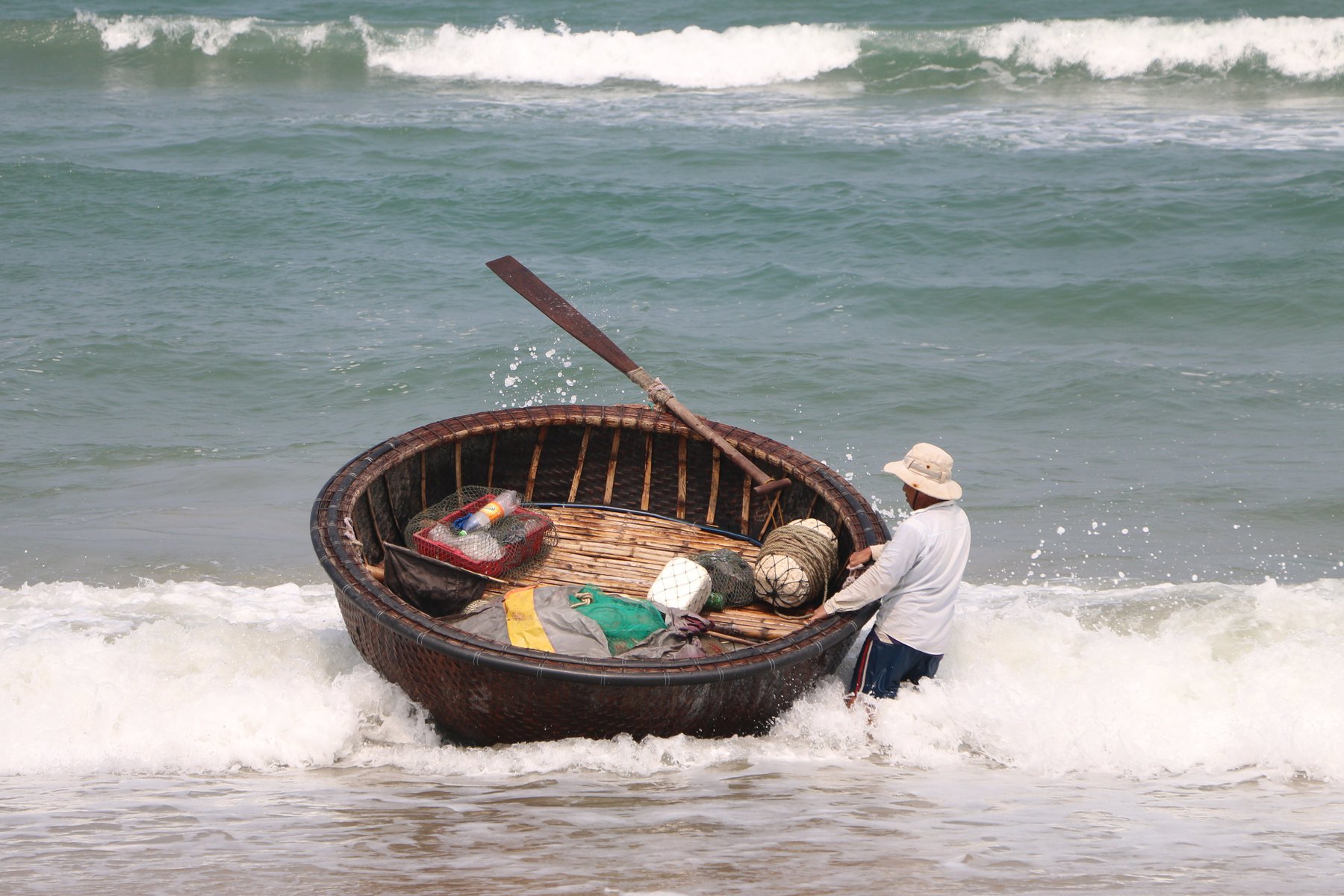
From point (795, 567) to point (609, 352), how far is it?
1595 mm

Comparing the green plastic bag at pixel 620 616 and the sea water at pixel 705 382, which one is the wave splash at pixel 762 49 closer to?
→ the sea water at pixel 705 382

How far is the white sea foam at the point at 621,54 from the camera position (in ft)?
57.5

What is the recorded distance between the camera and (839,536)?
484 cm

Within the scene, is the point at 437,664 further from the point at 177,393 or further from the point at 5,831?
the point at 177,393

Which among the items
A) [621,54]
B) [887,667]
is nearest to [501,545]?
[887,667]

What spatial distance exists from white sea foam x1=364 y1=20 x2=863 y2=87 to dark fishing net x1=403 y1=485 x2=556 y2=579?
43.4ft

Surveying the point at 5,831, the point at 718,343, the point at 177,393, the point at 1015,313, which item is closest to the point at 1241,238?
the point at 1015,313

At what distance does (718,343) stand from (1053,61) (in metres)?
10.9

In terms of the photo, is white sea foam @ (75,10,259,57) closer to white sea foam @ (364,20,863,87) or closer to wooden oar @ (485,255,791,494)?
white sea foam @ (364,20,863,87)

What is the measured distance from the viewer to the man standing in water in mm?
4035

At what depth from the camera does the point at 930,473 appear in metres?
4.08

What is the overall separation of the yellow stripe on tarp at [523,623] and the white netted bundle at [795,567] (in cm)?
94

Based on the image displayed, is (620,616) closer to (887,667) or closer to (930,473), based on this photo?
(887,667)

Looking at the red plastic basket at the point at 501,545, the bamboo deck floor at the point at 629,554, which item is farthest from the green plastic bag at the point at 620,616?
the red plastic basket at the point at 501,545
